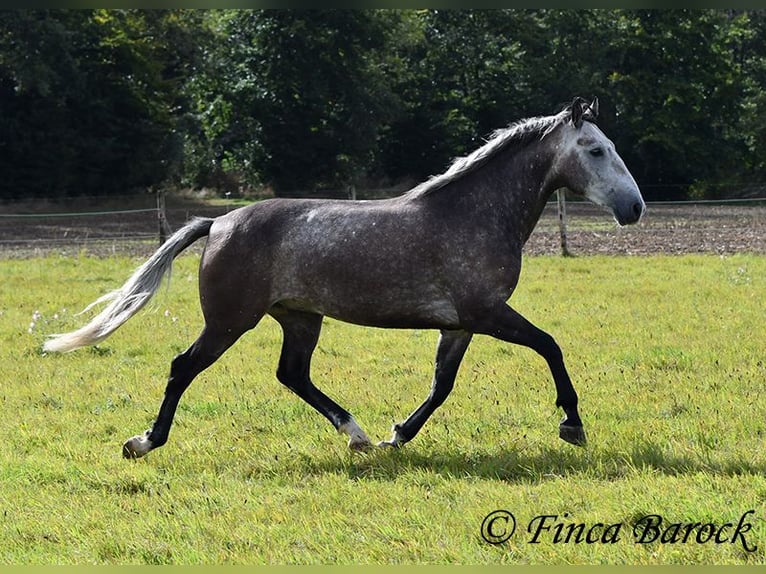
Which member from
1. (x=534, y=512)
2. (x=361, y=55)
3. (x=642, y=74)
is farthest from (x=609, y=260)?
(x=642, y=74)

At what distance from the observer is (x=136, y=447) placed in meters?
6.55

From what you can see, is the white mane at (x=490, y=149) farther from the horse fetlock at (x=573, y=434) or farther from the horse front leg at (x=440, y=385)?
the horse fetlock at (x=573, y=434)

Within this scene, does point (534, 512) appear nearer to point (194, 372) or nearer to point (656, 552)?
point (656, 552)

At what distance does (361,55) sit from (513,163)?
35.2 meters

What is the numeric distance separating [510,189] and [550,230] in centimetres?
1930

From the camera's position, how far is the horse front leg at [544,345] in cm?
633

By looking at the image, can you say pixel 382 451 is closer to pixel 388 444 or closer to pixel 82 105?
pixel 388 444

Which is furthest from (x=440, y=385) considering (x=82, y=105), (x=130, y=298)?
(x=82, y=105)

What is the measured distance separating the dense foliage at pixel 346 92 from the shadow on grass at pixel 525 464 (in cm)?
3296

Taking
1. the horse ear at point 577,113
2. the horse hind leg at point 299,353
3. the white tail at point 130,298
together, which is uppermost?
the horse ear at point 577,113

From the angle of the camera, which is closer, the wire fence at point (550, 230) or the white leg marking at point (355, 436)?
the white leg marking at point (355, 436)

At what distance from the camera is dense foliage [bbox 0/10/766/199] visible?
128ft

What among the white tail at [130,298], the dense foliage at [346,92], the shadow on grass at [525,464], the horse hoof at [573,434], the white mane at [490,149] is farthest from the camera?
the dense foliage at [346,92]

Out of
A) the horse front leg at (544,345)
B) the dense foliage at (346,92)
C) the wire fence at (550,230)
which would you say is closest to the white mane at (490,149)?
the horse front leg at (544,345)
